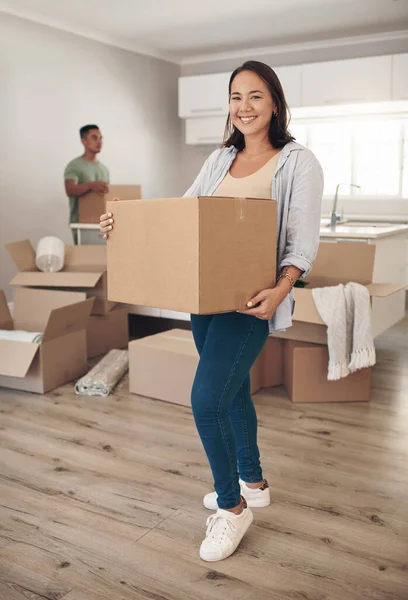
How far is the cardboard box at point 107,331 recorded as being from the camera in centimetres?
360

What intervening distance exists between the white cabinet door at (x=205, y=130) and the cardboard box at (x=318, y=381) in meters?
3.49

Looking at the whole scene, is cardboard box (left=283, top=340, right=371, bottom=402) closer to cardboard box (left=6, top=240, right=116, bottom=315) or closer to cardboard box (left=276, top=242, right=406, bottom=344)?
cardboard box (left=276, top=242, right=406, bottom=344)

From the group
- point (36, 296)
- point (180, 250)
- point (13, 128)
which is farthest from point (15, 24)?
point (180, 250)

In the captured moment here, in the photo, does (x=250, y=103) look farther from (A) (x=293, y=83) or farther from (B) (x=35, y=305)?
(A) (x=293, y=83)

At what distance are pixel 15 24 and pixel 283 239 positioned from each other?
13.0 feet

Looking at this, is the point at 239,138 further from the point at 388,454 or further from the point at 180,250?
the point at 388,454

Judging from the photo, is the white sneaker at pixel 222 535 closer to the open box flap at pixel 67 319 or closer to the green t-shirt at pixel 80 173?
the open box flap at pixel 67 319

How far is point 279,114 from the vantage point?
5.01 feet

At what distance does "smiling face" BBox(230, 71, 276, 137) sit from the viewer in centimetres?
149

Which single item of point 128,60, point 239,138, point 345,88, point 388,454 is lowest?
point 388,454

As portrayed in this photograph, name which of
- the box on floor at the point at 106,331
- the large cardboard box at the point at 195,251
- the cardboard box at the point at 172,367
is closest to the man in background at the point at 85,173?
the box on floor at the point at 106,331

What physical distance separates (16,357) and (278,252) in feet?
5.69

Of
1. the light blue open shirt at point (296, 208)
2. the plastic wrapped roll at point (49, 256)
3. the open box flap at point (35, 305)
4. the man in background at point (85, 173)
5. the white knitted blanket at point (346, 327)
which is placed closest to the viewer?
the light blue open shirt at point (296, 208)

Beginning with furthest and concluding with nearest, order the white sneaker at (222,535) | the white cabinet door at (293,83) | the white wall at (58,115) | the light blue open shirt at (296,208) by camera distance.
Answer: the white cabinet door at (293,83) → the white wall at (58,115) → the white sneaker at (222,535) → the light blue open shirt at (296,208)
